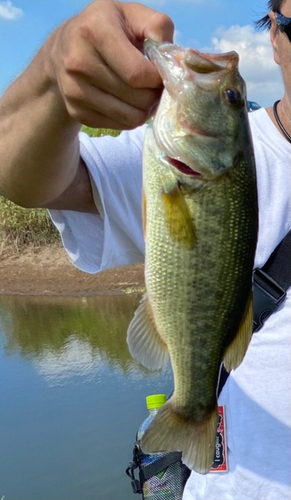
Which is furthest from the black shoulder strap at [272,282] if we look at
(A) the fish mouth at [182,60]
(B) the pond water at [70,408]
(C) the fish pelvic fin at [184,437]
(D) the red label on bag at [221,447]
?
(B) the pond water at [70,408]

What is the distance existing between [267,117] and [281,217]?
339 millimetres

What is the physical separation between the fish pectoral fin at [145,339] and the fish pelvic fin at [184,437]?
142mm

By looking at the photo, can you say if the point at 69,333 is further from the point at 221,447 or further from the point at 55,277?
the point at 221,447

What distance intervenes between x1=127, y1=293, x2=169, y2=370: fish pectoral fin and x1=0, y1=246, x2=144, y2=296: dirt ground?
6297mm

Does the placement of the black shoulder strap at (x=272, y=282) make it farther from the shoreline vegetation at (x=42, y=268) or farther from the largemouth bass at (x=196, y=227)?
the shoreline vegetation at (x=42, y=268)

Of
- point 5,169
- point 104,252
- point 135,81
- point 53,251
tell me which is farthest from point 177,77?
point 53,251

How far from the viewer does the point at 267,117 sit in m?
1.83

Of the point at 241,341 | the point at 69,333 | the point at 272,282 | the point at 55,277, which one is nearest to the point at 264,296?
the point at 272,282

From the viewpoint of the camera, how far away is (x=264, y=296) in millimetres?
1649

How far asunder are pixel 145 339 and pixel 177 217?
30 cm

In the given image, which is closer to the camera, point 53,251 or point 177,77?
point 177,77

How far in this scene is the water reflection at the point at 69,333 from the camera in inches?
202

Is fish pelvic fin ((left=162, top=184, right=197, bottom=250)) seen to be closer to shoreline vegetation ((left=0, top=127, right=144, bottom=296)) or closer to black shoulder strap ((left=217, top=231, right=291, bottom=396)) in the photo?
black shoulder strap ((left=217, top=231, right=291, bottom=396))

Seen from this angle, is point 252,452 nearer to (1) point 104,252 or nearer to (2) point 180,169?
(1) point 104,252
